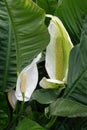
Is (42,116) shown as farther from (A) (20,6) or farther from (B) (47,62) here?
(A) (20,6)

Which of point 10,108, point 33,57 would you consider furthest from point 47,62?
point 10,108

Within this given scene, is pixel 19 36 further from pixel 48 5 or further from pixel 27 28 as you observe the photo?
pixel 48 5

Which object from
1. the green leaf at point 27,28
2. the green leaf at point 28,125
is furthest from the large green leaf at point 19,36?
the green leaf at point 28,125

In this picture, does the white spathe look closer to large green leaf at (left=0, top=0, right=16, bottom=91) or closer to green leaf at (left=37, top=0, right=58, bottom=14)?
large green leaf at (left=0, top=0, right=16, bottom=91)

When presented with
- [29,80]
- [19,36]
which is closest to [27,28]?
[19,36]

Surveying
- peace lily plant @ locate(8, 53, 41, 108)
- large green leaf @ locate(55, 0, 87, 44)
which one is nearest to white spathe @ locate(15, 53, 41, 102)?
peace lily plant @ locate(8, 53, 41, 108)
